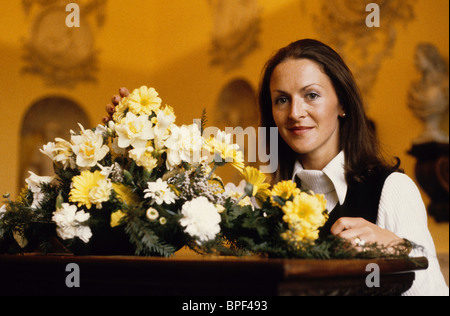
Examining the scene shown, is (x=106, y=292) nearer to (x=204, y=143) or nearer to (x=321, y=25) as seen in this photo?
(x=204, y=143)

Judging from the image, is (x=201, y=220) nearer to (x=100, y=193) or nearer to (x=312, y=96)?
(x=100, y=193)

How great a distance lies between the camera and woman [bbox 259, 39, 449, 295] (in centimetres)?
166

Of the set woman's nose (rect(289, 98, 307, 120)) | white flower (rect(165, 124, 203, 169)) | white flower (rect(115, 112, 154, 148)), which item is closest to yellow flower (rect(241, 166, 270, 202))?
white flower (rect(165, 124, 203, 169))

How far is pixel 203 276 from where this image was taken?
93 centimetres

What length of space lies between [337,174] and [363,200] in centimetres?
15

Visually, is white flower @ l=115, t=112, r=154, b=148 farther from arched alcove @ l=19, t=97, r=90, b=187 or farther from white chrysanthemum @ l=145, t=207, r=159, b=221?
arched alcove @ l=19, t=97, r=90, b=187

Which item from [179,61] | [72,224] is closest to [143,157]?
[72,224]

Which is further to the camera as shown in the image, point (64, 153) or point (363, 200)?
point (363, 200)

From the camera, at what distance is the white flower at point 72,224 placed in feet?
3.82

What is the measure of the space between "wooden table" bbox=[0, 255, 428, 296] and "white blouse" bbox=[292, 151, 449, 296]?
389mm

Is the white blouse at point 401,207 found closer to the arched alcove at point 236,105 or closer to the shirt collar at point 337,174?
the shirt collar at point 337,174

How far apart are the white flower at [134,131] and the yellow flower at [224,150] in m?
0.15
